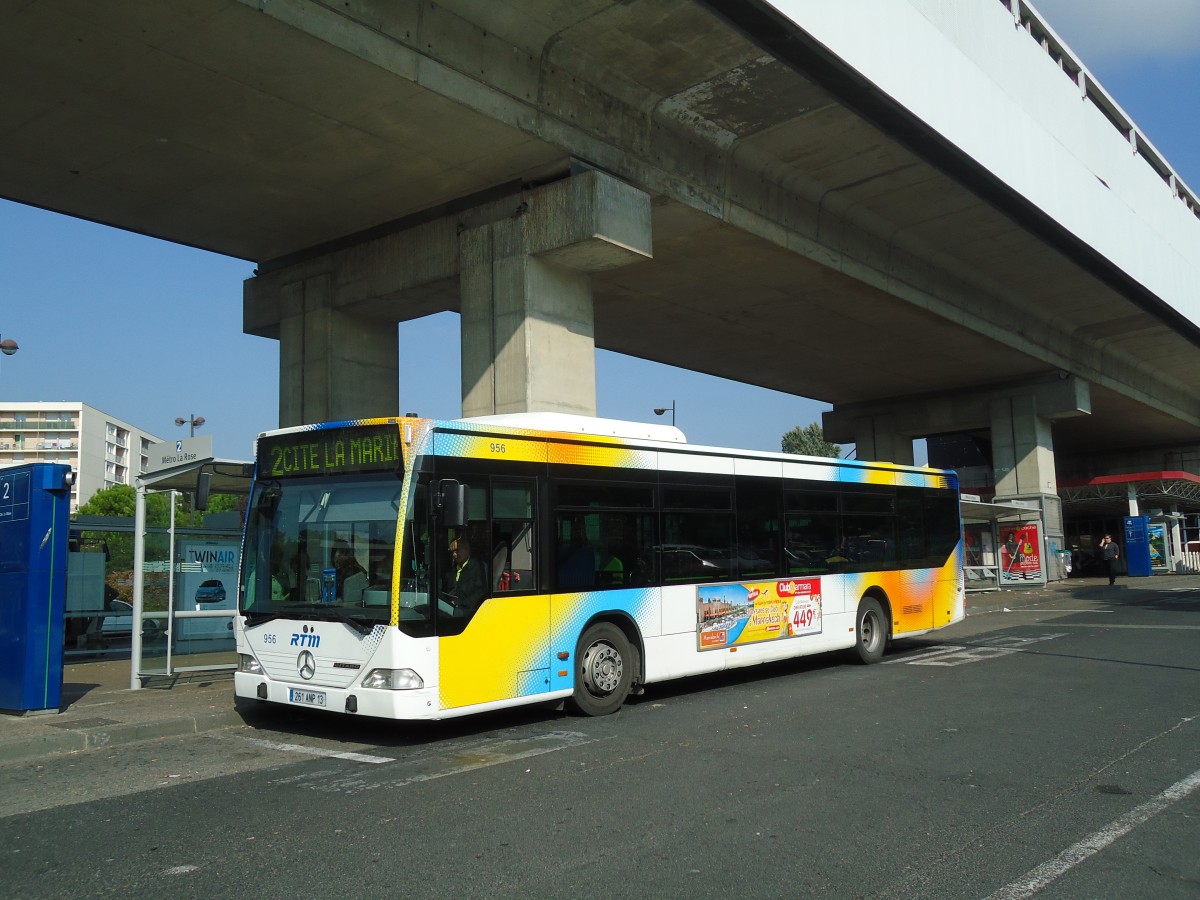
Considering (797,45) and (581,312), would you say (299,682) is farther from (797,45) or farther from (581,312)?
(797,45)

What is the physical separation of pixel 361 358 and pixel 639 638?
11.7 m

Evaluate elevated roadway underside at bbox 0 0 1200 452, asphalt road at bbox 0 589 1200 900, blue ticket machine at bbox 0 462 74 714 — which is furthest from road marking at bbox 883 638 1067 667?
blue ticket machine at bbox 0 462 74 714

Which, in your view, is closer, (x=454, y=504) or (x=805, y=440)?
(x=454, y=504)

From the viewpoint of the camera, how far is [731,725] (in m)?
9.47

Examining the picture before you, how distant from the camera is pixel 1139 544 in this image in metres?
40.6

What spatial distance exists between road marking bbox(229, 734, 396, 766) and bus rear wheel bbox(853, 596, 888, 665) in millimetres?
8153

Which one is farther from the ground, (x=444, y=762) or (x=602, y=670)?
(x=602, y=670)

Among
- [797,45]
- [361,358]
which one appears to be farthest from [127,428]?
[797,45]

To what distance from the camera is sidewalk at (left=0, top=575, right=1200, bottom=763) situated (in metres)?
8.88

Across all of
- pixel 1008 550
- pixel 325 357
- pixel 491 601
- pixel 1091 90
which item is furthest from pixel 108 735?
pixel 1008 550

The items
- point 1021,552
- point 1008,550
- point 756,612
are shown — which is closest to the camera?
point 756,612

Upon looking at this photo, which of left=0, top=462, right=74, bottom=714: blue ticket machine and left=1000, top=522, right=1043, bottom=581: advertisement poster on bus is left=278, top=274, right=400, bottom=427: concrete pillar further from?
left=1000, top=522, right=1043, bottom=581: advertisement poster on bus

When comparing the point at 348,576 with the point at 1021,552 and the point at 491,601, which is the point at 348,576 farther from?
the point at 1021,552

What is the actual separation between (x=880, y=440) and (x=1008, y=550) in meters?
7.03
